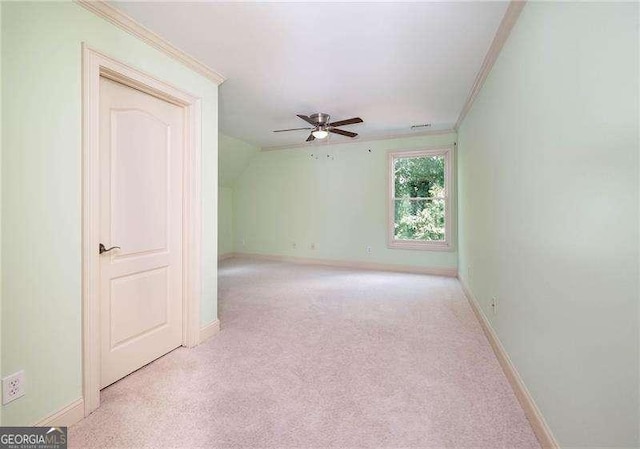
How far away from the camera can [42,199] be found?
1.60 m

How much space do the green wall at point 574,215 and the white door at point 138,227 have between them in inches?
100

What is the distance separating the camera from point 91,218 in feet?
6.03

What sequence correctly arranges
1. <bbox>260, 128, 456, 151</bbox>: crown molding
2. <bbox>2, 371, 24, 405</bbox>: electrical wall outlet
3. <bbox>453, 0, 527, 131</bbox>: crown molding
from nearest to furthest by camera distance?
<bbox>2, 371, 24, 405</bbox>: electrical wall outlet → <bbox>453, 0, 527, 131</bbox>: crown molding → <bbox>260, 128, 456, 151</bbox>: crown molding

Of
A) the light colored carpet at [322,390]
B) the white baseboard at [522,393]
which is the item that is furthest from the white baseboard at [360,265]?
the white baseboard at [522,393]

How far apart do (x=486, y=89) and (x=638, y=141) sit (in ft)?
7.67

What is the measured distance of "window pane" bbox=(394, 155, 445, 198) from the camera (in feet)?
18.5

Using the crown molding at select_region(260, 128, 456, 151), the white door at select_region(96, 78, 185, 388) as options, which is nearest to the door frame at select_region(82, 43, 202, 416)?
the white door at select_region(96, 78, 185, 388)

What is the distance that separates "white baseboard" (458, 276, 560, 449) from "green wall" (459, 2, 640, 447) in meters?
0.06

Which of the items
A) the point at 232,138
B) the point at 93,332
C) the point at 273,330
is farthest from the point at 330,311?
the point at 232,138

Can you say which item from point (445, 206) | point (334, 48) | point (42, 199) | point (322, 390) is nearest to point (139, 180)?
point (42, 199)

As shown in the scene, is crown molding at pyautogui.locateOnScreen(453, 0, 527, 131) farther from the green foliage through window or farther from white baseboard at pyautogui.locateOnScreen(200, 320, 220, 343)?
white baseboard at pyautogui.locateOnScreen(200, 320, 220, 343)

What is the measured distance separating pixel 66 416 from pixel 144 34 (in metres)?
2.45

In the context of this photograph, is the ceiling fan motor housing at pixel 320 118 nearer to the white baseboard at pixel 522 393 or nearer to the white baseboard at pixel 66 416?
the white baseboard at pixel 522 393

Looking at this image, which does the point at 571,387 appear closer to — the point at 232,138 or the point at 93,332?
the point at 93,332
